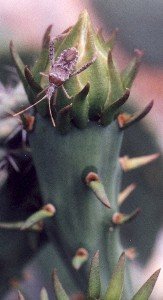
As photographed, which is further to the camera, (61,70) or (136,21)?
(136,21)

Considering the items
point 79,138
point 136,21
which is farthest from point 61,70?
point 136,21

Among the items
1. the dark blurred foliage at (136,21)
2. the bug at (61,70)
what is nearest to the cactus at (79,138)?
the bug at (61,70)

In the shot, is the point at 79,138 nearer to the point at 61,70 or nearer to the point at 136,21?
the point at 61,70

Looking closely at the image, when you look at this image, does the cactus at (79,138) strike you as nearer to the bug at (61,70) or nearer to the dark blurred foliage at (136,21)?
the bug at (61,70)

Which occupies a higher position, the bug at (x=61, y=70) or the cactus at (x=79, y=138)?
the bug at (x=61, y=70)

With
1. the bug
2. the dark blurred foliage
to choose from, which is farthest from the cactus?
the dark blurred foliage

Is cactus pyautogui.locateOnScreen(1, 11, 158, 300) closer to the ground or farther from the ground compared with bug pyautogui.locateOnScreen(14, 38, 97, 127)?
closer to the ground

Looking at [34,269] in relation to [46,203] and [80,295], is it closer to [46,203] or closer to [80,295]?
[80,295]

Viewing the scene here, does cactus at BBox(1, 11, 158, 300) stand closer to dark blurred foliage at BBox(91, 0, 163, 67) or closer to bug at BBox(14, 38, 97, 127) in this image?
bug at BBox(14, 38, 97, 127)
